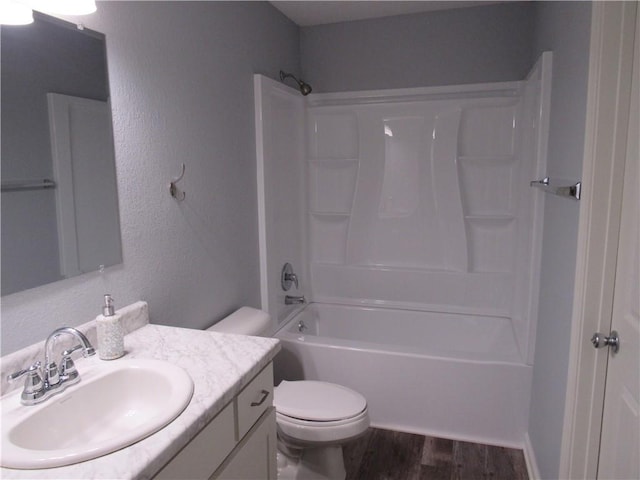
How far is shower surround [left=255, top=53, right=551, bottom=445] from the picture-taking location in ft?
9.65

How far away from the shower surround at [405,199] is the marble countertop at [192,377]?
1211mm

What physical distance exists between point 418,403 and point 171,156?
180 centimetres

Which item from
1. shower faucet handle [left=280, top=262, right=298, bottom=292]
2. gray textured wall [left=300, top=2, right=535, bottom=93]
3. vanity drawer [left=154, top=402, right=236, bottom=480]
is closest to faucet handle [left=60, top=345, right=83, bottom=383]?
vanity drawer [left=154, top=402, right=236, bottom=480]

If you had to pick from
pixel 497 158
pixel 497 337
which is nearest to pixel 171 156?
pixel 497 158

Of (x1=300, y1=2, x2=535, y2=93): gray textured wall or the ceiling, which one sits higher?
the ceiling

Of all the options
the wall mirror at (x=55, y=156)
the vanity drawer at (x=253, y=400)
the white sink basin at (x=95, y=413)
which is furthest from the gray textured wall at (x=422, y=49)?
the white sink basin at (x=95, y=413)

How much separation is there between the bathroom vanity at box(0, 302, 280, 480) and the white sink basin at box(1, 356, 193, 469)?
0.02m

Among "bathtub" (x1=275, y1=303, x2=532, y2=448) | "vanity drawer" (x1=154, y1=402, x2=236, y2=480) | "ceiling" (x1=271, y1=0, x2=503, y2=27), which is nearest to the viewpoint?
"vanity drawer" (x1=154, y1=402, x2=236, y2=480)

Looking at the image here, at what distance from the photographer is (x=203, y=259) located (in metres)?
2.09

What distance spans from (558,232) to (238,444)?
1.48 m

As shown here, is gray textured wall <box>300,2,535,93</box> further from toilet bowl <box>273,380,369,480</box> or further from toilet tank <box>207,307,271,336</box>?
toilet bowl <box>273,380,369,480</box>

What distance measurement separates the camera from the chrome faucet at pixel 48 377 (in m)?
1.07

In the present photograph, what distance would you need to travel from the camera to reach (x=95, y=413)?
1188mm

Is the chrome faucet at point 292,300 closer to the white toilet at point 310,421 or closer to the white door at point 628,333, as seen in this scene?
the white toilet at point 310,421
